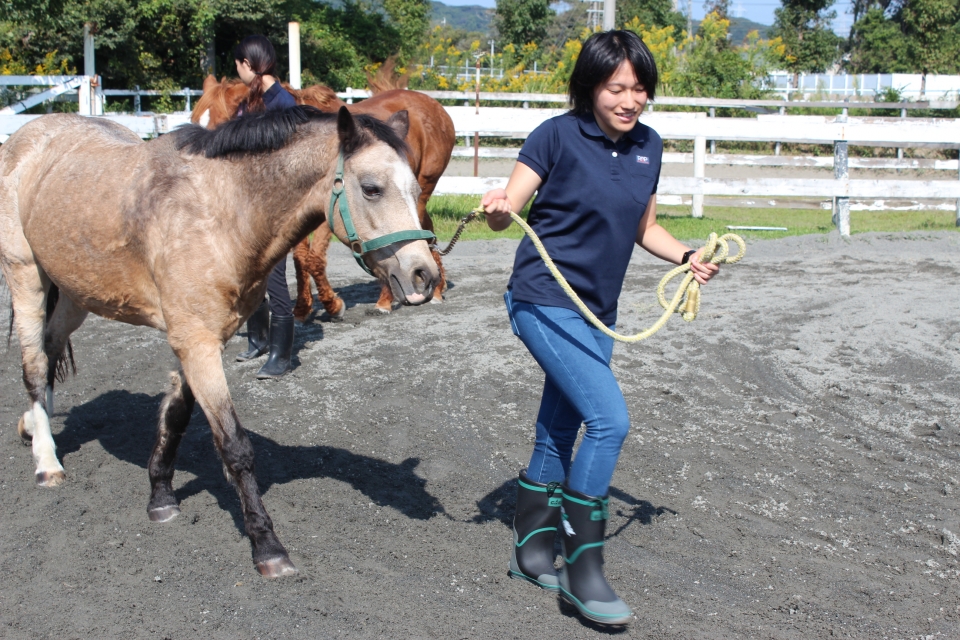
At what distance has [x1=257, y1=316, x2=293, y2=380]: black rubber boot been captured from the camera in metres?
5.92

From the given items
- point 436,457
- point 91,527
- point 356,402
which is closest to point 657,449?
point 436,457

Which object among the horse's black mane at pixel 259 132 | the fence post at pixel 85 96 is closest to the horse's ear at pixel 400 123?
the horse's black mane at pixel 259 132

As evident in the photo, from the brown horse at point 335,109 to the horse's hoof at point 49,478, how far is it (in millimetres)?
2154

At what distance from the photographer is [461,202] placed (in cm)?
1323

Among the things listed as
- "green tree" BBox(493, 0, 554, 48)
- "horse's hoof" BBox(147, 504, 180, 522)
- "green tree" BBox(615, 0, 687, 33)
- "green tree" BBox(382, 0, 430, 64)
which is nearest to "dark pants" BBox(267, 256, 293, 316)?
"horse's hoof" BBox(147, 504, 180, 522)

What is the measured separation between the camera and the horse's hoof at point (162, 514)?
3.73 metres

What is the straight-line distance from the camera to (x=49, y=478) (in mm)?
4160

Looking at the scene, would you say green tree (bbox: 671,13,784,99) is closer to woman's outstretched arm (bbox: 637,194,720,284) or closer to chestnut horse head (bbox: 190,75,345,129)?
chestnut horse head (bbox: 190,75,345,129)

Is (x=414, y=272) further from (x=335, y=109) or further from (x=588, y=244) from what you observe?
(x=335, y=109)

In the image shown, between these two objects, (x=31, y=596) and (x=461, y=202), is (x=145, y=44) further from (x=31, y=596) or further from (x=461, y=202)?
(x=31, y=596)

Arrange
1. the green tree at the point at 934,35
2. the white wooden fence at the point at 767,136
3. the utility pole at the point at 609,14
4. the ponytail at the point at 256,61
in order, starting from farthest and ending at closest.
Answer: the green tree at the point at 934,35, the utility pole at the point at 609,14, the white wooden fence at the point at 767,136, the ponytail at the point at 256,61

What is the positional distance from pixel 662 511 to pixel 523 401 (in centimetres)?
167

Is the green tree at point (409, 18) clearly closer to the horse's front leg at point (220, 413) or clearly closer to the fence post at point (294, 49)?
the fence post at point (294, 49)

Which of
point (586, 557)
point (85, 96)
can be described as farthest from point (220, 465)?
point (85, 96)
